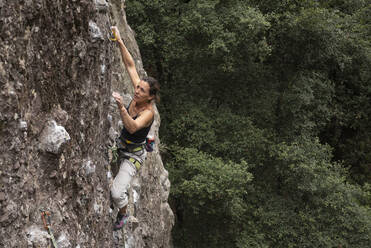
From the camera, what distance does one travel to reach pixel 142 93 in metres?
4.71

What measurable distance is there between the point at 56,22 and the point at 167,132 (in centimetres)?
1173

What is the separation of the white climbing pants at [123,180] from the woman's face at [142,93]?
0.81 meters

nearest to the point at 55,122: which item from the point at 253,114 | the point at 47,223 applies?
the point at 47,223

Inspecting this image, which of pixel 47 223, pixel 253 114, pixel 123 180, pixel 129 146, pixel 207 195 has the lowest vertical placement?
pixel 207 195

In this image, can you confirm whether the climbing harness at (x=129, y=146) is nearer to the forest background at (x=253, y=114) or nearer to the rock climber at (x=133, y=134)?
the rock climber at (x=133, y=134)

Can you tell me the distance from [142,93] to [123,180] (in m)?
1.15

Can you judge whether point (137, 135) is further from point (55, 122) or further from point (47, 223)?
point (47, 223)

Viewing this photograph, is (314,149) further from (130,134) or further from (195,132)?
(130,134)

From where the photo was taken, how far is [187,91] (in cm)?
1540

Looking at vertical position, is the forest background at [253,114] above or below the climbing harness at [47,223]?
below

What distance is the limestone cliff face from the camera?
3.01 m

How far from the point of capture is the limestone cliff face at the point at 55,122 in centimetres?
301

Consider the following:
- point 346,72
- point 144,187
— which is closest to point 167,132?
point 144,187

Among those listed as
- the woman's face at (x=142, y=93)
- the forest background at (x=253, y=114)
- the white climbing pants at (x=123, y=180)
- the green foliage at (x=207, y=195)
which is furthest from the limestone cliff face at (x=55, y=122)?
the forest background at (x=253, y=114)
